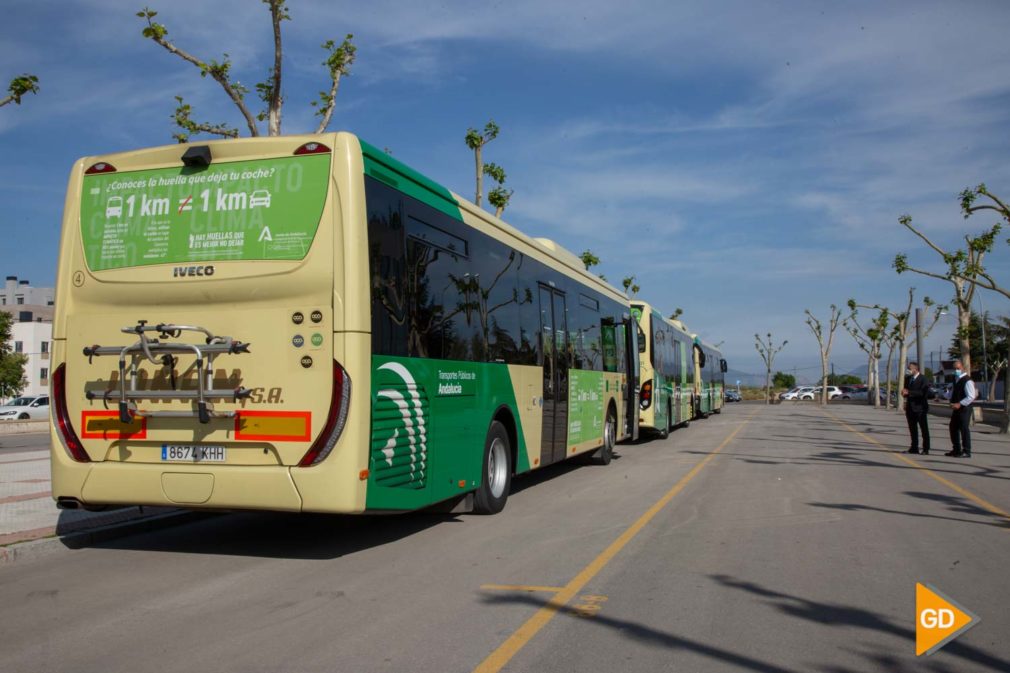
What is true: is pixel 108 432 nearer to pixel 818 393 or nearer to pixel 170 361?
pixel 170 361

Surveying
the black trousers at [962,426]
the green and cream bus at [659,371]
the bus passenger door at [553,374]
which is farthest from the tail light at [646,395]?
the bus passenger door at [553,374]

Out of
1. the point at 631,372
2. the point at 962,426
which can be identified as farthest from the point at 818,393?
the point at 631,372

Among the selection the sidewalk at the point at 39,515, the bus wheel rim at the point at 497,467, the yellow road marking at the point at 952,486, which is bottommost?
the yellow road marking at the point at 952,486

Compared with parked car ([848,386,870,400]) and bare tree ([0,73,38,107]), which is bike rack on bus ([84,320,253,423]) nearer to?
bare tree ([0,73,38,107])

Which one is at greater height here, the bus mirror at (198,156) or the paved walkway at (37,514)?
the bus mirror at (198,156)

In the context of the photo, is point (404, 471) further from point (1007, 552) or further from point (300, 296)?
point (1007, 552)

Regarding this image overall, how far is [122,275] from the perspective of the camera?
24.7 feet

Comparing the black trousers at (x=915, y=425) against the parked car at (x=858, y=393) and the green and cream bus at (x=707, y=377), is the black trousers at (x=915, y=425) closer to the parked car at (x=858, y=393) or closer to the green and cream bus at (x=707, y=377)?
the green and cream bus at (x=707, y=377)

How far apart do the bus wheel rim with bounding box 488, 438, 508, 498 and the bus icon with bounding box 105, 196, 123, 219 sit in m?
4.59

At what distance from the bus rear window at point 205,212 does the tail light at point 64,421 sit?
0.99 m

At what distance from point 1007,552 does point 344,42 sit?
1571 centimetres

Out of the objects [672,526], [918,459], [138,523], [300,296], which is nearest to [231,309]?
[300,296]

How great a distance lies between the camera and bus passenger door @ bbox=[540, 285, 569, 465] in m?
12.1

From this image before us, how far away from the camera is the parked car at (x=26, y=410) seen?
1811 inches
